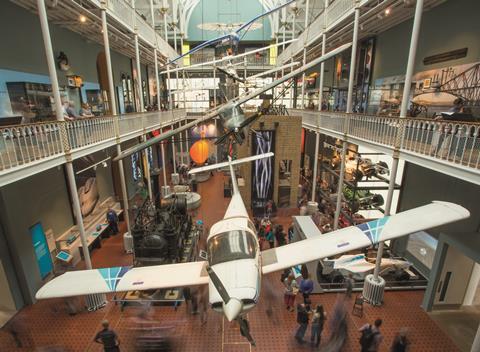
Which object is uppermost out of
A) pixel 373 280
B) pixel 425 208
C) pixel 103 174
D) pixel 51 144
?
pixel 51 144

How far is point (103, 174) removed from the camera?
640 inches

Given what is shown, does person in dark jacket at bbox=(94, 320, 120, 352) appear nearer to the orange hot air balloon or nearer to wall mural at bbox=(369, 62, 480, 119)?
the orange hot air balloon

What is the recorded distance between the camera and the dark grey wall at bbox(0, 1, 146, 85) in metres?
9.44

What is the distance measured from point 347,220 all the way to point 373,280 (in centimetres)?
482

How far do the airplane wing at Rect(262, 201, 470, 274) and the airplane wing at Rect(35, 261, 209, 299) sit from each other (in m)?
1.90

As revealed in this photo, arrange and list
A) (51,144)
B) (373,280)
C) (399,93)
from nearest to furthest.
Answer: (51,144), (373,280), (399,93)

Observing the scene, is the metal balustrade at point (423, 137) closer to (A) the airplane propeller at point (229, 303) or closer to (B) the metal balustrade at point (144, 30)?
(A) the airplane propeller at point (229, 303)

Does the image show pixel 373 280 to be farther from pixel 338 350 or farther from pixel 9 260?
pixel 9 260

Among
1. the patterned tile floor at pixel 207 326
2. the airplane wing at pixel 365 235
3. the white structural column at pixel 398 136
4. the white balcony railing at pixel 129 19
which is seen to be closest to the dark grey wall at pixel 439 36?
the white structural column at pixel 398 136

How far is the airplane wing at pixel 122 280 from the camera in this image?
636cm

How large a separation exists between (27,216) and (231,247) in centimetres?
802

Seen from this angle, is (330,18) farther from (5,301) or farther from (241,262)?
(5,301)

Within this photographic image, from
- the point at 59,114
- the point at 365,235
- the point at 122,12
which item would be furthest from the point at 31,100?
the point at 365,235

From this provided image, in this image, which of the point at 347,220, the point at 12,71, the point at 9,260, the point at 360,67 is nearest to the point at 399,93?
the point at 360,67
